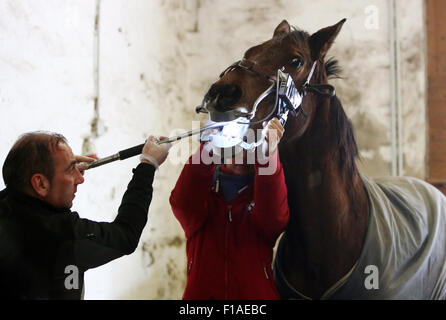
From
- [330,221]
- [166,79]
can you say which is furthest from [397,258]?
[166,79]

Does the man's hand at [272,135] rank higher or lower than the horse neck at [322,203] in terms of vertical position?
higher

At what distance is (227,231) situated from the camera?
2.95ft

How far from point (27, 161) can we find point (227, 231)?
0.40 metres

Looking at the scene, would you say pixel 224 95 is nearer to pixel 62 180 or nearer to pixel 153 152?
pixel 153 152

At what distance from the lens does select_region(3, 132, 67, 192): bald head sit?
71 cm

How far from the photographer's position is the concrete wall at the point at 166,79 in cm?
130

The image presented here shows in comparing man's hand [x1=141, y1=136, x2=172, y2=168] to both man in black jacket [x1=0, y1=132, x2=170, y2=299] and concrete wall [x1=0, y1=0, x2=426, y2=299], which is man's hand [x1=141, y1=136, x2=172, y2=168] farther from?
concrete wall [x1=0, y1=0, x2=426, y2=299]

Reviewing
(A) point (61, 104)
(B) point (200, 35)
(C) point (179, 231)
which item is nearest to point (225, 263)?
(A) point (61, 104)

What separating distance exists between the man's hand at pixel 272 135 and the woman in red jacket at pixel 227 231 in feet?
0.15

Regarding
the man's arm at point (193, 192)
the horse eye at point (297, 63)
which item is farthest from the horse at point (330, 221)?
the man's arm at point (193, 192)

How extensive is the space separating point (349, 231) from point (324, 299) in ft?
0.51

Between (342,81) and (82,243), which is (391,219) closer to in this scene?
(82,243)

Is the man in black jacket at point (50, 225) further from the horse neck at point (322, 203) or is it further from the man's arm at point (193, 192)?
the horse neck at point (322, 203)

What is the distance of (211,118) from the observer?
2.66 ft
